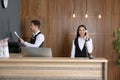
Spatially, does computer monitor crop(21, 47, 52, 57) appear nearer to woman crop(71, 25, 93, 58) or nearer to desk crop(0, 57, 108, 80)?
desk crop(0, 57, 108, 80)

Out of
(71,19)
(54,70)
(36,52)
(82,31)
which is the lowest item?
(54,70)

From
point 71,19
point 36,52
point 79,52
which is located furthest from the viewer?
point 71,19

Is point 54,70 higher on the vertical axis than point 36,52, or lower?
lower

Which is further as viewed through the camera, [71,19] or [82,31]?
[71,19]

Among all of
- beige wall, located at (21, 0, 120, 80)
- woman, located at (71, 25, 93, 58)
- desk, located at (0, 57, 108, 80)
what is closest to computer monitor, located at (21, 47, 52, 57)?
desk, located at (0, 57, 108, 80)

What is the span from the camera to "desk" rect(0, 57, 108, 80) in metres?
3.82

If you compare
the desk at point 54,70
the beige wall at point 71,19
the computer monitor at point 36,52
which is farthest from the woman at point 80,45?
the desk at point 54,70

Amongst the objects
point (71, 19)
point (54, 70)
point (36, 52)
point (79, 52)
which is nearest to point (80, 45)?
point (79, 52)

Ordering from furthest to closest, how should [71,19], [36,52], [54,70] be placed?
[71,19] → [36,52] → [54,70]

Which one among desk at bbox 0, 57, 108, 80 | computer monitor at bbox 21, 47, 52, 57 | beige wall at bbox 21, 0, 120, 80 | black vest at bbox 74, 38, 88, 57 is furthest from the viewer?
beige wall at bbox 21, 0, 120, 80

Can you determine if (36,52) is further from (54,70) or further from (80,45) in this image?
(80,45)

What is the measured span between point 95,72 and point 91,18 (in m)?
3.27

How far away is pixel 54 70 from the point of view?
384 cm

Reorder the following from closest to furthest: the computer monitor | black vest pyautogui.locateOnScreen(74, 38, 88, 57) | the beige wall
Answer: the computer monitor
black vest pyautogui.locateOnScreen(74, 38, 88, 57)
the beige wall
